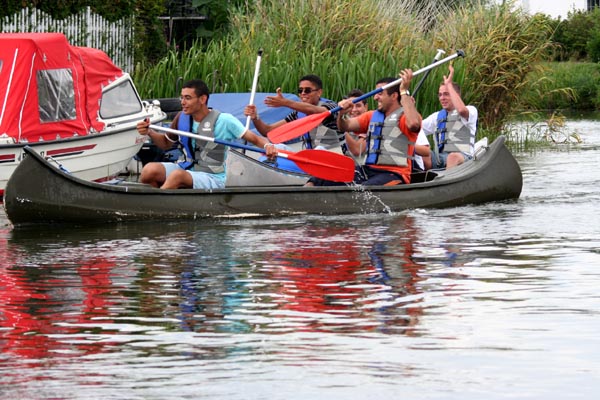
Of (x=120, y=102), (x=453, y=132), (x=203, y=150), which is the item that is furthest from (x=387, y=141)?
(x=120, y=102)

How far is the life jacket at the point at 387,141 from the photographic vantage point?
44.2ft

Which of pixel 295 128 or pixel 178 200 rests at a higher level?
pixel 295 128

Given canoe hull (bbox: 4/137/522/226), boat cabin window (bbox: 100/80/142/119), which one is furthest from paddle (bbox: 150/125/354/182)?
boat cabin window (bbox: 100/80/142/119)

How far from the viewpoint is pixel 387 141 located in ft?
44.3

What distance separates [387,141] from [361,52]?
354 inches

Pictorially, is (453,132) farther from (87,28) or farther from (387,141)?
(87,28)

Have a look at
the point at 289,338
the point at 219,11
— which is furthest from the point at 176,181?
the point at 219,11

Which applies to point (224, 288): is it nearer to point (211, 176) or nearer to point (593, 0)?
point (211, 176)

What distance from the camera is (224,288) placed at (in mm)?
9039

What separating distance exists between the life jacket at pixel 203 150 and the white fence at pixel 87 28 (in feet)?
30.6

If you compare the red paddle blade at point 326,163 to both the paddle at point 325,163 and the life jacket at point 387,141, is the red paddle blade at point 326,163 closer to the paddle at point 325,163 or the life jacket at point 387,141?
the paddle at point 325,163

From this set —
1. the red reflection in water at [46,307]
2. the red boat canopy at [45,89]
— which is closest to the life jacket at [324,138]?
the red boat canopy at [45,89]

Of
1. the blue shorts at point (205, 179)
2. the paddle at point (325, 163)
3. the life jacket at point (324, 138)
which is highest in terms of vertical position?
the life jacket at point (324, 138)

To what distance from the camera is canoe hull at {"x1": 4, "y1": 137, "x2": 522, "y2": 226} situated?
12.4 metres
